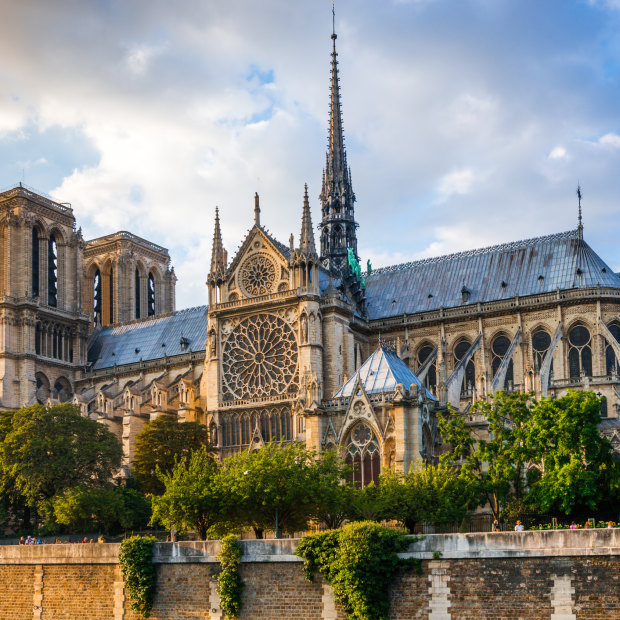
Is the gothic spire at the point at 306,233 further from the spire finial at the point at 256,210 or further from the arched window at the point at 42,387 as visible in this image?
the arched window at the point at 42,387

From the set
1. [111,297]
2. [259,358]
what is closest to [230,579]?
[259,358]

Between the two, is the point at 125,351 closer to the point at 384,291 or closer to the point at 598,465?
the point at 384,291

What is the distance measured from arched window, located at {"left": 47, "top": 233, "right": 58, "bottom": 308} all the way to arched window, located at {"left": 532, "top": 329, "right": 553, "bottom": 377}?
38.2 metres

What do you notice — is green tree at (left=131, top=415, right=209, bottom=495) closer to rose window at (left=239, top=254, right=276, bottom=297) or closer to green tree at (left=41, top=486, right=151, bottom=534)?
green tree at (left=41, top=486, right=151, bottom=534)

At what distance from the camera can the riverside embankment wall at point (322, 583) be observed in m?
27.7

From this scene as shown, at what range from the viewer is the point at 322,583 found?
102 feet

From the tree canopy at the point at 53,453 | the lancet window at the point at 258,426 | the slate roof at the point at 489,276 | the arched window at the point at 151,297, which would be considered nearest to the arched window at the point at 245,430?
the lancet window at the point at 258,426

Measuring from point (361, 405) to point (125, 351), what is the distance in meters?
39.7

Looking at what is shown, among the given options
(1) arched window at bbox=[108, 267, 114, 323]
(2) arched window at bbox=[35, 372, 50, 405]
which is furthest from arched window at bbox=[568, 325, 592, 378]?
(1) arched window at bbox=[108, 267, 114, 323]

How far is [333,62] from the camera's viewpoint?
7862 centimetres

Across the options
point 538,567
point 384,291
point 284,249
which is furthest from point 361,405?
point 384,291

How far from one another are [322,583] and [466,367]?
3368 cm

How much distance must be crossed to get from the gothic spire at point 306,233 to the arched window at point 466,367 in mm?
10802

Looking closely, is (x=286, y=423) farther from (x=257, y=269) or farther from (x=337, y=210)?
(x=337, y=210)
